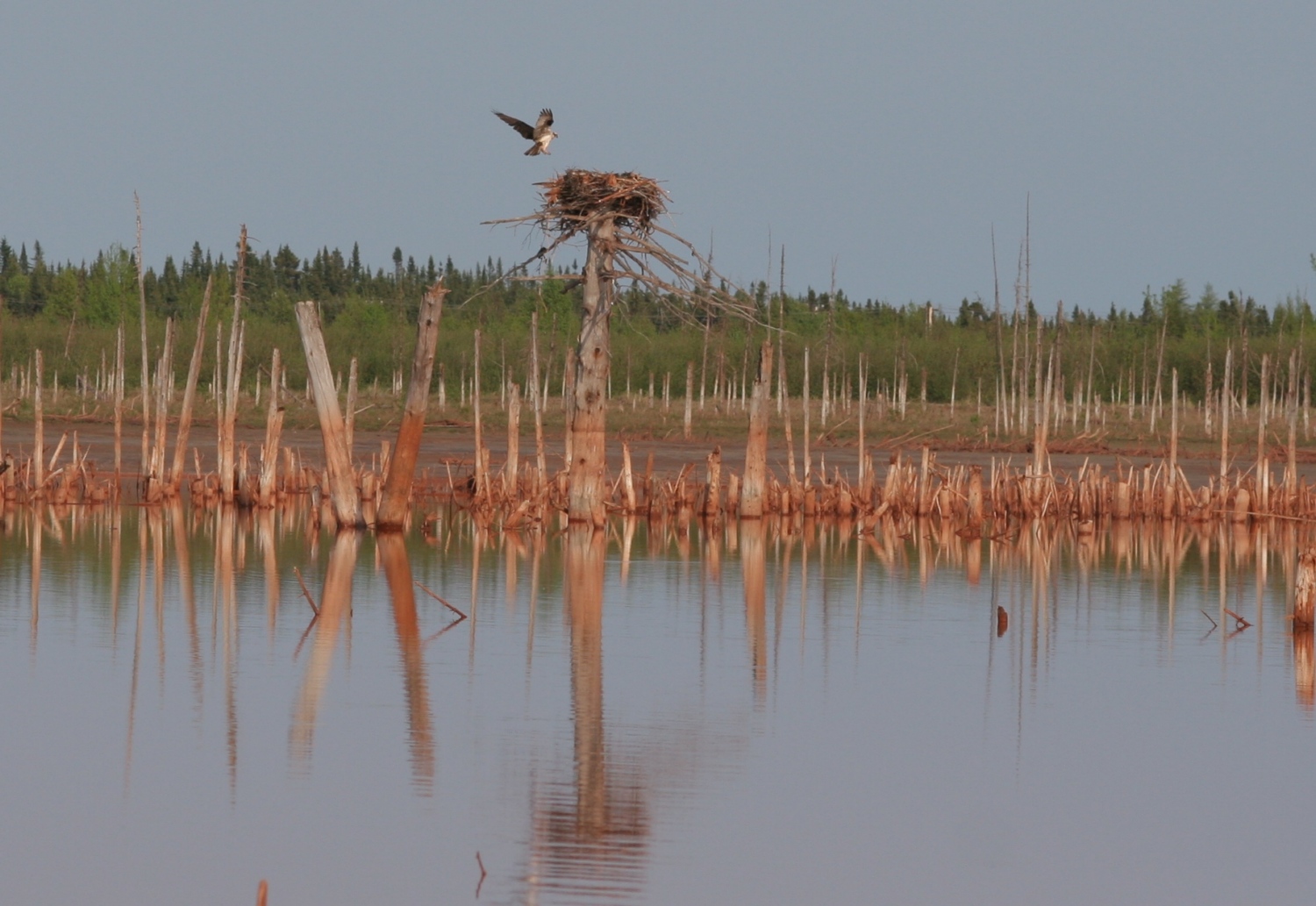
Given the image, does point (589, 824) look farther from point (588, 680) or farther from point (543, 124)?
point (543, 124)

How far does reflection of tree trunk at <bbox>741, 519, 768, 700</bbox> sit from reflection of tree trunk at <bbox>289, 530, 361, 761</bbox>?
2554 mm

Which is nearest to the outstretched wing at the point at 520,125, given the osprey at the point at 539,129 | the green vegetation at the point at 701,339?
the osprey at the point at 539,129

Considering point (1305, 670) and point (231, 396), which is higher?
point (231, 396)

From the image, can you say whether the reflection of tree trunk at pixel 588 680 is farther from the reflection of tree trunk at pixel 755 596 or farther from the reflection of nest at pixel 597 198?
the reflection of nest at pixel 597 198

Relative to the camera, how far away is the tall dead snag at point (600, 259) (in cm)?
2019

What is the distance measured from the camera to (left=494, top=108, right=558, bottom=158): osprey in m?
19.7

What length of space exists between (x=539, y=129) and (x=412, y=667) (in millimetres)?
9781

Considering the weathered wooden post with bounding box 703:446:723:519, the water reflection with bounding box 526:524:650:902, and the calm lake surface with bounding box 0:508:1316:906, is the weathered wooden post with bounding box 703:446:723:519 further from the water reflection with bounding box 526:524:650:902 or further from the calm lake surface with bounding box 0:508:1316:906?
the water reflection with bounding box 526:524:650:902

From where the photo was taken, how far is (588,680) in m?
10.9

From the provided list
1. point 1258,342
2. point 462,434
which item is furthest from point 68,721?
point 1258,342

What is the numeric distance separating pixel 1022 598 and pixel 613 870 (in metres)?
10.2

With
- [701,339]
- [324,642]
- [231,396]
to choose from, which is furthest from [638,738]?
[701,339]

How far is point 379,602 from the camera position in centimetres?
1441

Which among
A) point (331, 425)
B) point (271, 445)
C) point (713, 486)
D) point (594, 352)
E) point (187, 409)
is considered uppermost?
point (594, 352)
